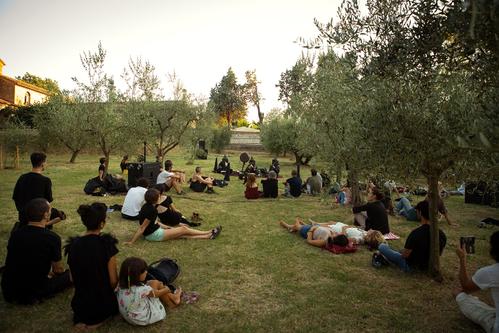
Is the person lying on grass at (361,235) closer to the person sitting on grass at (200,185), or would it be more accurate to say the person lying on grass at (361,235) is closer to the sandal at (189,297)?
the sandal at (189,297)

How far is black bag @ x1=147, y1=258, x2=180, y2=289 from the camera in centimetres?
566

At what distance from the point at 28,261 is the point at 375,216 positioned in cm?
761

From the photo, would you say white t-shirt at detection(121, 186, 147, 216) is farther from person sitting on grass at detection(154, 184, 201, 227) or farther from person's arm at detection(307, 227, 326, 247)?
person's arm at detection(307, 227, 326, 247)

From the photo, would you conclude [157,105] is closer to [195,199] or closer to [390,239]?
[195,199]

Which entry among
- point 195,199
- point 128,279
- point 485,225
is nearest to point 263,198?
point 195,199

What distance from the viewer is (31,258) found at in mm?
5070

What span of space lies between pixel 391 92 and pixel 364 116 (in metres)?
0.64

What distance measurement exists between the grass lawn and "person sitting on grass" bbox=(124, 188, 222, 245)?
199 millimetres

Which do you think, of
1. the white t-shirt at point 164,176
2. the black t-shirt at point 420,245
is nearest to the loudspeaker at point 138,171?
the white t-shirt at point 164,176

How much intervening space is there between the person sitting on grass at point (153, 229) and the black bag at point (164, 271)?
214 cm

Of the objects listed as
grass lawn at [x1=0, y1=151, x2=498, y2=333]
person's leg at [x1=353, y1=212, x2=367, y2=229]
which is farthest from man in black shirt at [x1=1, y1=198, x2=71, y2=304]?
person's leg at [x1=353, y1=212, x2=367, y2=229]

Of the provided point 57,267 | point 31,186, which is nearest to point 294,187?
point 31,186

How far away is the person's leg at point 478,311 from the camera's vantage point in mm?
4621

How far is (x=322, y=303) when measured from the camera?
556 centimetres
